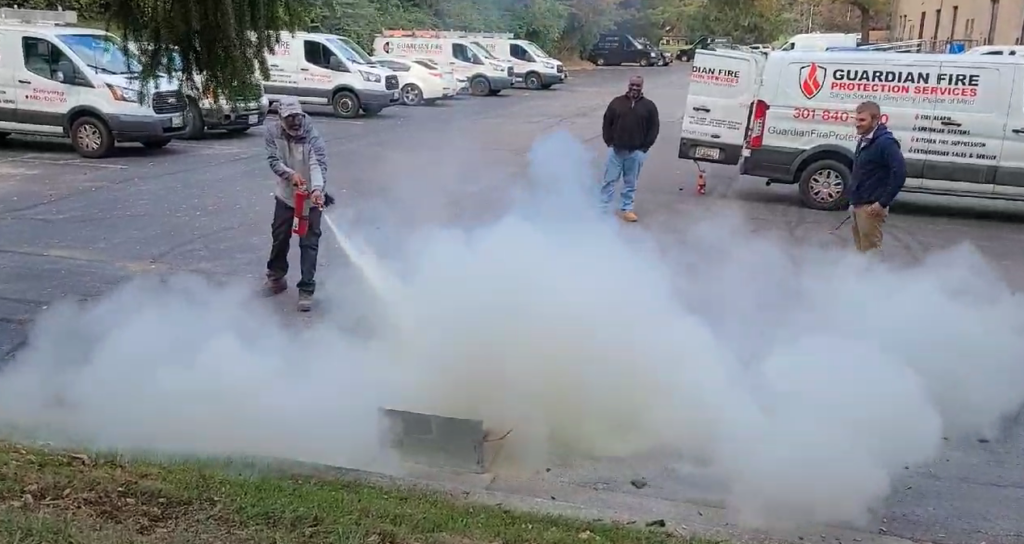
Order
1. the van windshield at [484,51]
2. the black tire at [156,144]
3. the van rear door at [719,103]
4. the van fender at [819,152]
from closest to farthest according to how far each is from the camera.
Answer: the van fender at [819,152], the van rear door at [719,103], the black tire at [156,144], the van windshield at [484,51]

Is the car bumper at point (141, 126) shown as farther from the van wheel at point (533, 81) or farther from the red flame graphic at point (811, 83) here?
the van wheel at point (533, 81)

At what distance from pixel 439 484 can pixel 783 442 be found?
1.57 metres

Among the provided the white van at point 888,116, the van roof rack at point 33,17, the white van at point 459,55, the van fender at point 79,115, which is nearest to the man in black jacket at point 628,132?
the white van at point 888,116

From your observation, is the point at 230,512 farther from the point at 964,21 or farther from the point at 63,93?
the point at 964,21

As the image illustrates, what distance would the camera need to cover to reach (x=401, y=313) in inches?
214

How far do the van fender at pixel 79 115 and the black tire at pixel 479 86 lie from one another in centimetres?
1612

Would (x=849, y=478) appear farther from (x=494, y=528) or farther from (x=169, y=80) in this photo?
(x=169, y=80)

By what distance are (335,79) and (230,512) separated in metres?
18.3

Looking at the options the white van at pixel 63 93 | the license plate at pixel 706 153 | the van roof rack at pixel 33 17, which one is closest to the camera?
the license plate at pixel 706 153

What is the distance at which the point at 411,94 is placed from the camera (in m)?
24.2

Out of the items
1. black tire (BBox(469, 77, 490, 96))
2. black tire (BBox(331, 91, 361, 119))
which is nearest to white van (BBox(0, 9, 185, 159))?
black tire (BBox(331, 91, 361, 119))

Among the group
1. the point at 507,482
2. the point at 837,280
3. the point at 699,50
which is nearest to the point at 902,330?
the point at 837,280

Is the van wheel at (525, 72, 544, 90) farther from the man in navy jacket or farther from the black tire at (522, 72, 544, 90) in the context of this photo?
the man in navy jacket

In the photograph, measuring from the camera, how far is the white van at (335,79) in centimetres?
2033
